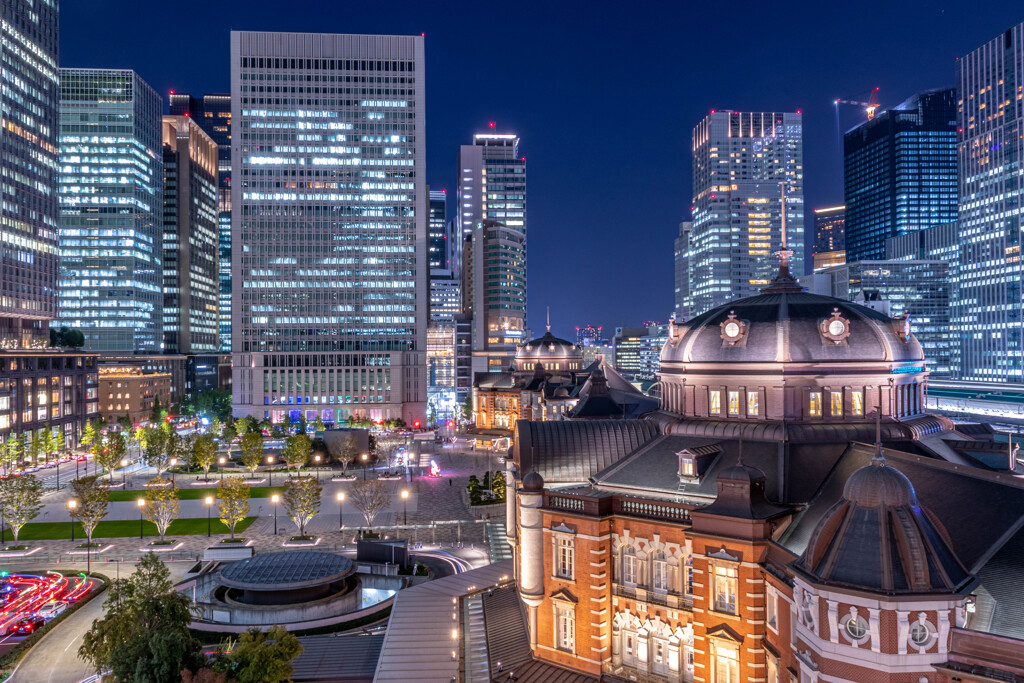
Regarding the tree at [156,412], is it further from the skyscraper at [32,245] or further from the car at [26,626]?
the car at [26,626]

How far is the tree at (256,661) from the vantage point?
29.2 metres

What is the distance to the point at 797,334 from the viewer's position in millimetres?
39062

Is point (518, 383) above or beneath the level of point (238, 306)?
beneath

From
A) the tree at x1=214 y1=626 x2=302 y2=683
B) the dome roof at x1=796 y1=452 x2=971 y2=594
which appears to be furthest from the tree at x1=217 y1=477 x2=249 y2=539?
the dome roof at x1=796 y1=452 x2=971 y2=594

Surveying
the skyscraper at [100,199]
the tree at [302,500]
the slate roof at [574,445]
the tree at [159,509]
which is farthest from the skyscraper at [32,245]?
the slate roof at [574,445]

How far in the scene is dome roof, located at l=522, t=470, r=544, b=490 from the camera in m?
38.0

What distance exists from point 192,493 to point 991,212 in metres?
187

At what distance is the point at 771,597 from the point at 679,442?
41.5ft

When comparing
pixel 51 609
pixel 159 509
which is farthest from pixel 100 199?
pixel 51 609

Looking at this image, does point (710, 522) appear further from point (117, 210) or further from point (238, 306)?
point (117, 210)

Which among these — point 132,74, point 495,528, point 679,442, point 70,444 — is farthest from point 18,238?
point 679,442

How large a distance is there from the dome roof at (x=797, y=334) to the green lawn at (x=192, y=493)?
62079 mm

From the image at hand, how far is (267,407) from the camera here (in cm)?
15700

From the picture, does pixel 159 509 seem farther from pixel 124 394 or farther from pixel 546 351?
pixel 124 394
